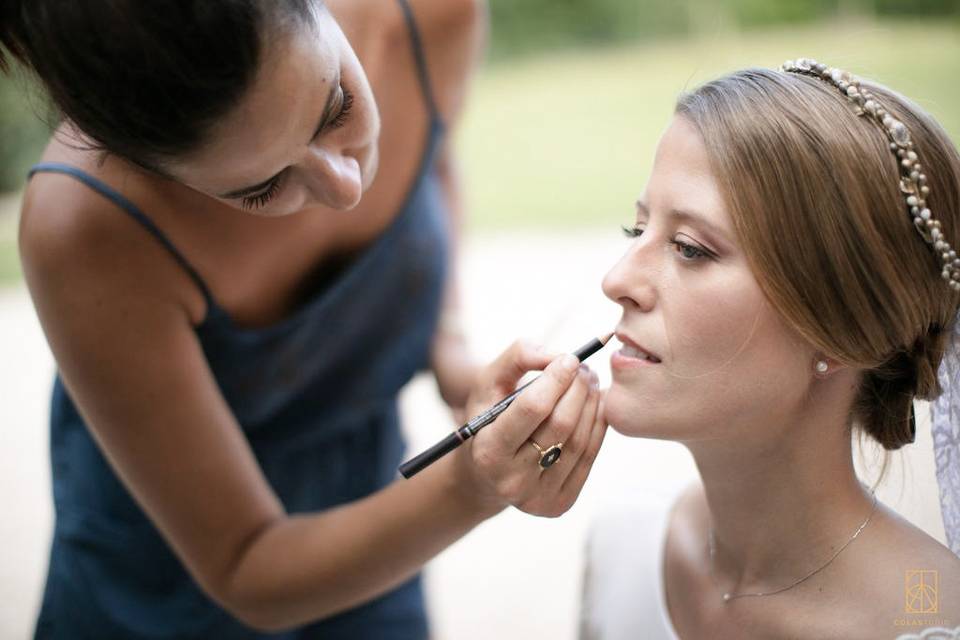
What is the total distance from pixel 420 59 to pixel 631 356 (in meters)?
0.75

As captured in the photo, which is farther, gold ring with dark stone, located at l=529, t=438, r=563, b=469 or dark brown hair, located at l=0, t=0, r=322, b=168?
gold ring with dark stone, located at l=529, t=438, r=563, b=469

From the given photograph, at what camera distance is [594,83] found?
8430 millimetres

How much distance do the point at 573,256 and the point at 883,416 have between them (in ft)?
13.5

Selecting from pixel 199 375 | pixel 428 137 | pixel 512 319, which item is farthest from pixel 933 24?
pixel 199 375

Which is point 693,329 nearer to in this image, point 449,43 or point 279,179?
point 279,179

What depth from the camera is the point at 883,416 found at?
1.50 meters

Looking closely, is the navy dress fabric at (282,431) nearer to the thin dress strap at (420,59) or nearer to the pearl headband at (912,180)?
the thin dress strap at (420,59)

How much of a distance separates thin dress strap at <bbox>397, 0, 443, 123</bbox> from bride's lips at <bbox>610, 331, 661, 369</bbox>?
69cm

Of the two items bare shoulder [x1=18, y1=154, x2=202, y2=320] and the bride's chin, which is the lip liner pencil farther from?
bare shoulder [x1=18, y1=154, x2=202, y2=320]

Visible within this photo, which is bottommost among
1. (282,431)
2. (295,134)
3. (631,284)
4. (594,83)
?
(594,83)

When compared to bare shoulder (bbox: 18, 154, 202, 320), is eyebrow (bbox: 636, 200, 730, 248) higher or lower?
higher

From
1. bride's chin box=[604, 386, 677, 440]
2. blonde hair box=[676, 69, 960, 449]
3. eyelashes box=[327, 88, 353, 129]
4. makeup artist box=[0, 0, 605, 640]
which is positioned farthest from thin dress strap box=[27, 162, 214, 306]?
blonde hair box=[676, 69, 960, 449]

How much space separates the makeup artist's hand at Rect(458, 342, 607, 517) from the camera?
1.27 meters

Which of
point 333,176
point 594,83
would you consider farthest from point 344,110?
point 594,83
